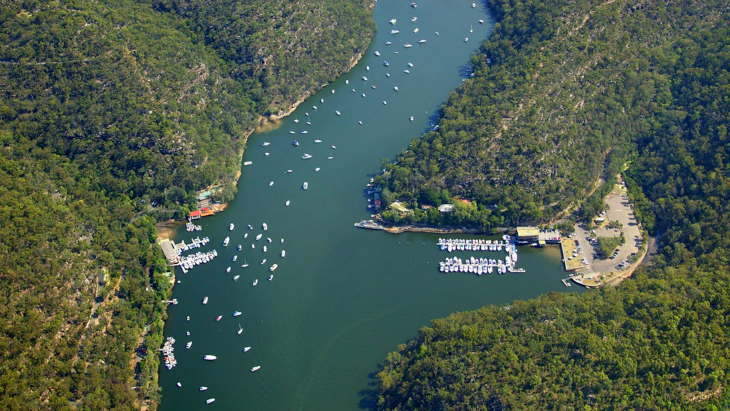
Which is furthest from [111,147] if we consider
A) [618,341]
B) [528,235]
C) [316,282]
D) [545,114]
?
[618,341]

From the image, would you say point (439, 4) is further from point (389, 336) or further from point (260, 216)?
point (389, 336)

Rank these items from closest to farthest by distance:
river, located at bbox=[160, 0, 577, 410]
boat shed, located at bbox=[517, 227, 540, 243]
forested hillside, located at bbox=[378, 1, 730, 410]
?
forested hillside, located at bbox=[378, 1, 730, 410]
river, located at bbox=[160, 0, 577, 410]
boat shed, located at bbox=[517, 227, 540, 243]

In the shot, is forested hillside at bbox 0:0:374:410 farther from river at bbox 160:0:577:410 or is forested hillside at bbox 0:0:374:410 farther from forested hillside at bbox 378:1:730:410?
forested hillside at bbox 378:1:730:410

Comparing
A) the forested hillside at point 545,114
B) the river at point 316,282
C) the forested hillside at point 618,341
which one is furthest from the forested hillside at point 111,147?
the forested hillside at point 618,341

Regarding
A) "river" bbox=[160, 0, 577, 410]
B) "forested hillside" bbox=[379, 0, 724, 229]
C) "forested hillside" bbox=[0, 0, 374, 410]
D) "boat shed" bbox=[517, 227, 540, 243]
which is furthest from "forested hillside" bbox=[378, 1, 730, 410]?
"forested hillside" bbox=[0, 0, 374, 410]

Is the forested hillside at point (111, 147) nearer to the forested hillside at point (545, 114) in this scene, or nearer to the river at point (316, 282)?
the river at point (316, 282)

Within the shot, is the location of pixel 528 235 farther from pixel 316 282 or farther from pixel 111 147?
pixel 111 147

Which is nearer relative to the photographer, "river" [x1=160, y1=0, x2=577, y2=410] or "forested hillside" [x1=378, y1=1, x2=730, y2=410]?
"forested hillside" [x1=378, y1=1, x2=730, y2=410]
